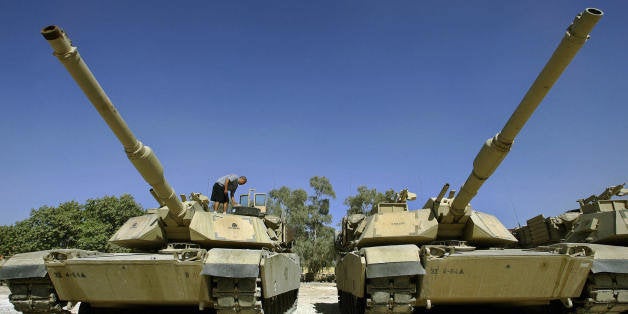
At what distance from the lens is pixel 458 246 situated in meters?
9.83

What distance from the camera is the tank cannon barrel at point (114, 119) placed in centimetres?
600

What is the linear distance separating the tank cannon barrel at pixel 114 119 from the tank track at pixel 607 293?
8.04 meters

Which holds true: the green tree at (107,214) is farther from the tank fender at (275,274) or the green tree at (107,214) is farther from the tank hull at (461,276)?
the tank hull at (461,276)

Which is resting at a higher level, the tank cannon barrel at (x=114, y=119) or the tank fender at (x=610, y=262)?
the tank cannon barrel at (x=114, y=119)

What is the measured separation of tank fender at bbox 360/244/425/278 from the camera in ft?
27.2

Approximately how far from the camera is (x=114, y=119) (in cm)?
729

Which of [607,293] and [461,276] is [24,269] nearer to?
[461,276]

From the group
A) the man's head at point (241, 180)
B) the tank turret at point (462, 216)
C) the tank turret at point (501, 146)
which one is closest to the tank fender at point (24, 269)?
the man's head at point (241, 180)

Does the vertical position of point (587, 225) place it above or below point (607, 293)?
above

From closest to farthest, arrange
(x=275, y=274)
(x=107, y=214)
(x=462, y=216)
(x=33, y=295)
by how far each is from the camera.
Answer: (x=33, y=295) → (x=275, y=274) → (x=462, y=216) → (x=107, y=214)

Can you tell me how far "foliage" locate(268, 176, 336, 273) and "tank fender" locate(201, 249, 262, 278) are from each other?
29625mm

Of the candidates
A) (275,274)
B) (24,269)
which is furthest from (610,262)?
(24,269)

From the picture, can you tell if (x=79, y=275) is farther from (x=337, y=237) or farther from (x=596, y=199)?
(x=596, y=199)

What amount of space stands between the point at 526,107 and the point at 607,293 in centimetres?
393
